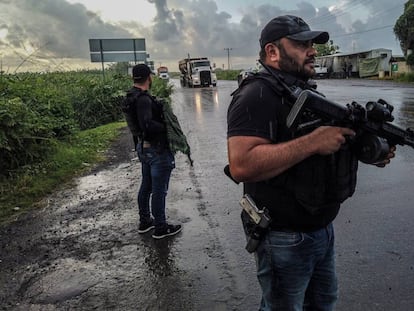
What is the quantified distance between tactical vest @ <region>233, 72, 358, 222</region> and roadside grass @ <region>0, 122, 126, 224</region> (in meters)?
4.48

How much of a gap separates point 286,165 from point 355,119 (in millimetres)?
Answer: 348

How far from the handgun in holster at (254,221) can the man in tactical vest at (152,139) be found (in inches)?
94.1

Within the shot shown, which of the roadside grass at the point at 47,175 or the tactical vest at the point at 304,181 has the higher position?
the tactical vest at the point at 304,181

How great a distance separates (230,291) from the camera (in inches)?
131

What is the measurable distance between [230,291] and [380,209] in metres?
2.56

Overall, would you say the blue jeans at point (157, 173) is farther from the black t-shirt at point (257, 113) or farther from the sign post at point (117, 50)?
the sign post at point (117, 50)

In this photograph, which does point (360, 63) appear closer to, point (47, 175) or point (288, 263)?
point (47, 175)

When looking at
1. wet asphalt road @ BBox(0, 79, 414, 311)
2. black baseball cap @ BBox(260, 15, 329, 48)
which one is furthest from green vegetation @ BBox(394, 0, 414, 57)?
black baseball cap @ BBox(260, 15, 329, 48)

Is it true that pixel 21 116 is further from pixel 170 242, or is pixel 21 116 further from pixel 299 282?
pixel 299 282

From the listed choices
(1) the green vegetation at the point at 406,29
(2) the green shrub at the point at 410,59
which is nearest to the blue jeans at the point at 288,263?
(2) the green shrub at the point at 410,59

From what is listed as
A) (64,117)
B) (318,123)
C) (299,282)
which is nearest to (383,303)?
(299,282)

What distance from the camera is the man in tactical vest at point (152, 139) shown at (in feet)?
14.0

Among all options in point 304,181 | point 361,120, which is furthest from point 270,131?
point 361,120

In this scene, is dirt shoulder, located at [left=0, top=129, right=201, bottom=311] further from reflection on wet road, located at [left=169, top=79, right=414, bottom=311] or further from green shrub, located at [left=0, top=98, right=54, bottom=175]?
green shrub, located at [left=0, top=98, right=54, bottom=175]
